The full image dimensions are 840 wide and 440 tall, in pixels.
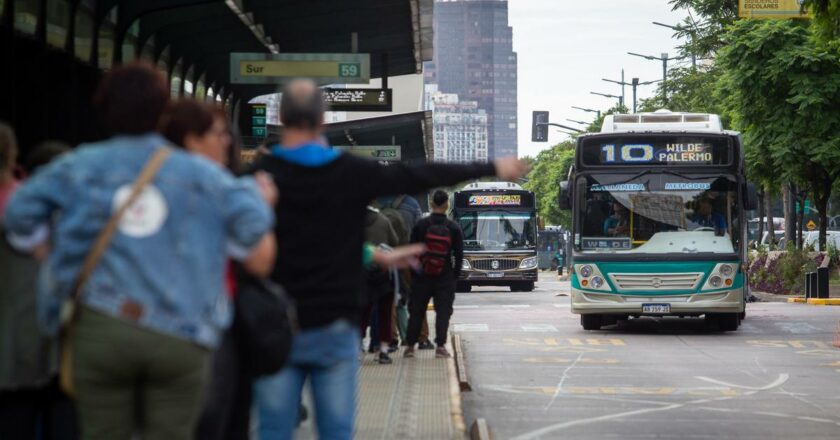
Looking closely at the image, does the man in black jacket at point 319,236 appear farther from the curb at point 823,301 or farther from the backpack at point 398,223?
the curb at point 823,301

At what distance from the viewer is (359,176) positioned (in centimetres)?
559

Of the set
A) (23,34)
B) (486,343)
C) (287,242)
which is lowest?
(486,343)

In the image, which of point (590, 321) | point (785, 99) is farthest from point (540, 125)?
point (590, 321)

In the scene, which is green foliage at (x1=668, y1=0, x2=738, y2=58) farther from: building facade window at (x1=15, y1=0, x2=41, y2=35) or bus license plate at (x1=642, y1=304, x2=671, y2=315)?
building facade window at (x1=15, y1=0, x2=41, y2=35)

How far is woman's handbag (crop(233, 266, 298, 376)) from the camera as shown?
15.9ft

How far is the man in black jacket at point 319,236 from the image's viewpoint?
5.55 m

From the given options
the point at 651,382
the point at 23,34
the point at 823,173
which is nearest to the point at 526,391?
the point at 651,382

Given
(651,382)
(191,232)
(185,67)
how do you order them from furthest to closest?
(185,67)
(651,382)
(191,232)

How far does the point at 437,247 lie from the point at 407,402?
3.93 m

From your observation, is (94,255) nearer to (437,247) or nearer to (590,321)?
(437,247)

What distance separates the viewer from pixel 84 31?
52.1 ft

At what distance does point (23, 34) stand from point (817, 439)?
307 inches

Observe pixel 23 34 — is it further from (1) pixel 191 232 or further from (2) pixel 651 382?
(1) pixel 191 232

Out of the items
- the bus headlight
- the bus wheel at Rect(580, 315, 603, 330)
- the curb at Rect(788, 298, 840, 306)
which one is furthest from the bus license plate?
the bus headlight
